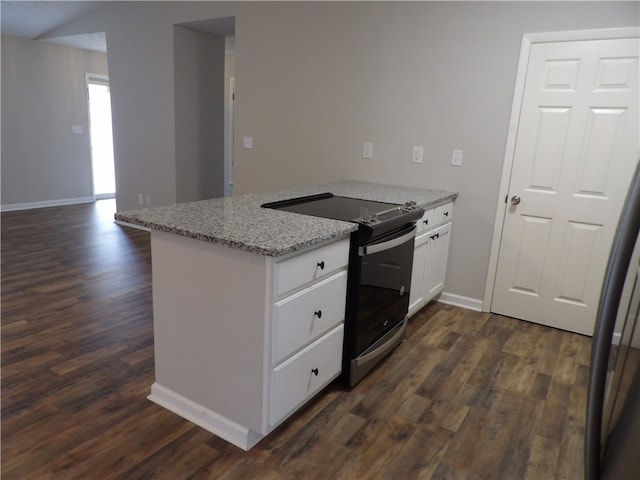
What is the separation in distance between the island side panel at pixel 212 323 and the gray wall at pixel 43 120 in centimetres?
531

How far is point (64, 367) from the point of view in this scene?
2.34 m

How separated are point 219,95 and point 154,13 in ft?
3.40

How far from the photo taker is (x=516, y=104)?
9.96 feet

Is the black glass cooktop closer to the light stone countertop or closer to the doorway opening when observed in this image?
the light stone countertop

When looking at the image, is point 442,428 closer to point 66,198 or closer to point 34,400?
point 34,400

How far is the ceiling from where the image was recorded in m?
4.61

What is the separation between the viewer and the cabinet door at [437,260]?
10.2 ft

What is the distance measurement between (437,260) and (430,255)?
0.62ft

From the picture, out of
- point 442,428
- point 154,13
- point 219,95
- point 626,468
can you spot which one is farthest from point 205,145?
point 626,468

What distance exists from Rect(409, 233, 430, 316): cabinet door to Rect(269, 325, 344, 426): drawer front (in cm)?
91

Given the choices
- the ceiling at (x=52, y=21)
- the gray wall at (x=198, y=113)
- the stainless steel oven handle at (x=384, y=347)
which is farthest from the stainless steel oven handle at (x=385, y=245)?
the gray wall at (x=198, y=113)

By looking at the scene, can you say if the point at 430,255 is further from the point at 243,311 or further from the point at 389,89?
the point at 243,311

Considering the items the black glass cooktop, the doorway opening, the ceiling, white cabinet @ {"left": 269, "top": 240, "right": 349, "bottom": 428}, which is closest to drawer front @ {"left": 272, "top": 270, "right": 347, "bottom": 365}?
white cabinet @ {"left": 269, "top": 240, "right": 349, "bottom": 428}

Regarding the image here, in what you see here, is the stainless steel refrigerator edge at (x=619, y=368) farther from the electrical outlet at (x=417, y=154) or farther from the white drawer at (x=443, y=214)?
the electrical outlet at (x=417, y=154)
